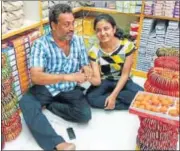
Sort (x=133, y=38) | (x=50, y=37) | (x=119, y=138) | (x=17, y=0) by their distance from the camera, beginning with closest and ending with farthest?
Answer: (x=119, y=138) → (x=50, y=37) → (x=17, y=0) → (x=133, y=38)

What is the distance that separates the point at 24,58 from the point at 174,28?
106cm

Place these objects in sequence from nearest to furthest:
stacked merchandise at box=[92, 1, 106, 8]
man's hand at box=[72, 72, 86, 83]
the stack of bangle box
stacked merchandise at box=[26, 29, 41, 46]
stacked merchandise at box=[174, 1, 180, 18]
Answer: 1. the stack of bangle box
2. man's hand at box=[72, 72, 86, 83]
3. stacked merchandise at box=[26, 29, 41, 46]
4. stacked merchandise at box=[174, 1, 180, 18]
5. stacked merchandise at box=[92, 1, 106, 8]

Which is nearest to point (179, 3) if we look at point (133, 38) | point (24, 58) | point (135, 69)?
point (133, 38)

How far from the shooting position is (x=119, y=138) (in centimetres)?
132

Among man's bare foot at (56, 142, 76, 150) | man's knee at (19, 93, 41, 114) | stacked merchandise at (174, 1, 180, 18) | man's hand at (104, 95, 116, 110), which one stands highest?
stacked merchandise at (174, 1, 180, 18)

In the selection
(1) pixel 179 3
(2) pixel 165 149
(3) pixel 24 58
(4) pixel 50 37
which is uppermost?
(1) pixel 179 3

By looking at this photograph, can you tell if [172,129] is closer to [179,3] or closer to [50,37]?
[50,37]

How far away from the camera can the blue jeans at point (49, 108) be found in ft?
4.42

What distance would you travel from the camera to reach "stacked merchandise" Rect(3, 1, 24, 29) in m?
1.63

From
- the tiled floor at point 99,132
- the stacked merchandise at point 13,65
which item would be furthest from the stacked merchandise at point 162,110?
the stacked merchandise at point 13,65

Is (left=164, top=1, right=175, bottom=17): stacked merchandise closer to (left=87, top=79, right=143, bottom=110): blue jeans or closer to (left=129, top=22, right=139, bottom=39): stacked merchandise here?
(left=129, top=22, right=139, bottom=39): stacked merchandise

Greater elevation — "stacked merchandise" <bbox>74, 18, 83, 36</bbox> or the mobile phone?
"stacked merchandise" <bbox>74, 18, 83, 36</bbox>

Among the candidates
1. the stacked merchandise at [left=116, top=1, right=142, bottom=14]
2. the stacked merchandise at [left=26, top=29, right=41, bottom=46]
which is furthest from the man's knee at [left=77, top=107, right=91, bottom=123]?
the stacked merchandise at [left=116, top=1, right=142, bottom=14]

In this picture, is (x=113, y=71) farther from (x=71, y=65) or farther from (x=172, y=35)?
(x=172, y=35)
